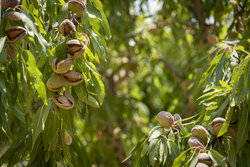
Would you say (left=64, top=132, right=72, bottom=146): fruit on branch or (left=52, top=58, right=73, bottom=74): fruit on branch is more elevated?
(left=52, top=58, right=73, bottom=74): fruit on branch

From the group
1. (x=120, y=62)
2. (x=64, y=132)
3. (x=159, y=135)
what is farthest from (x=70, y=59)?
(x=120, y=62)

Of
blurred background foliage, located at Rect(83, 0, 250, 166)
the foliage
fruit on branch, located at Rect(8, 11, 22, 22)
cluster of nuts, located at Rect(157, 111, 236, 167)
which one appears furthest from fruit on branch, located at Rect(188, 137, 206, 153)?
blurred background foliage, located at Rect(83, 0, 250, 166)

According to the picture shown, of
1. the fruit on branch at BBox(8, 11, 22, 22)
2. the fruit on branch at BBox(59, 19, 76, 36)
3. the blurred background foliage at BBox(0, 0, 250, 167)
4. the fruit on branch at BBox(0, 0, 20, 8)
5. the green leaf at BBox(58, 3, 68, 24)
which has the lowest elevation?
the blurred background foliage at BBox(0, 0, 250, 167)

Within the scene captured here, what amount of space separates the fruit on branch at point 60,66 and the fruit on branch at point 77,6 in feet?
0.83

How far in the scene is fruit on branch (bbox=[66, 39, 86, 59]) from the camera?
1642mm

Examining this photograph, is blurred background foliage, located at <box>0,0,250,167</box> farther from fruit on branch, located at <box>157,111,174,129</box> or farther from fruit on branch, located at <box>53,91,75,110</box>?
fruit on branch, located at <box>53,91,75,110</box>

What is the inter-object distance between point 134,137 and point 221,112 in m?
2.60

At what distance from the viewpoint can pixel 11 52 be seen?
5.26 feet

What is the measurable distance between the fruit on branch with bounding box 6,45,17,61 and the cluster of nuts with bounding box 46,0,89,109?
16 cm

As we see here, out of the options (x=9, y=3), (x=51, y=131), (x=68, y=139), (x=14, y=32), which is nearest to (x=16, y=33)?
(x=14, y=32)

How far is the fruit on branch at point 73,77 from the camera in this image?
5.48ft

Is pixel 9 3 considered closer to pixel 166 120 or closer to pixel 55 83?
pixel 55 83

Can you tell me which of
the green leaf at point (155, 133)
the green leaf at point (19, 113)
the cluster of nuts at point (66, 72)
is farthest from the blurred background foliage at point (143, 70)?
the cluster of nuts at point (66, 72)

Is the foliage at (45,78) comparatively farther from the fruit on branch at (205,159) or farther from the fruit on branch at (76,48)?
the fruit on branch at (205,159)
